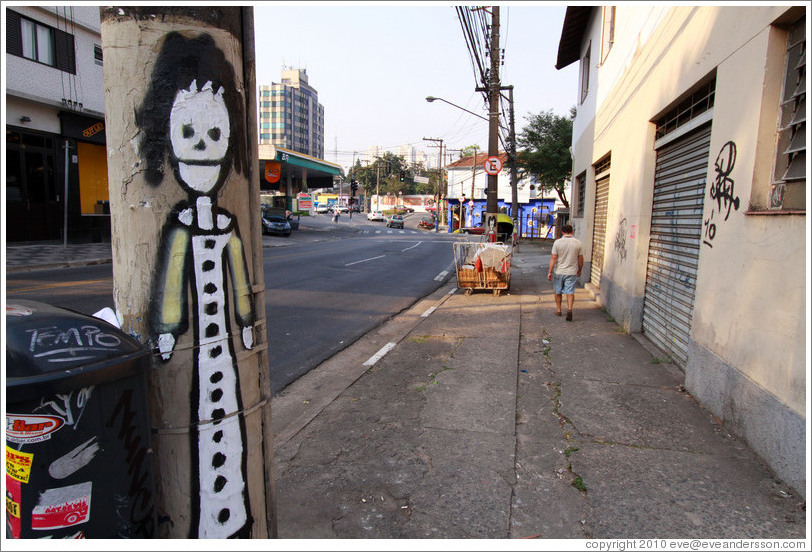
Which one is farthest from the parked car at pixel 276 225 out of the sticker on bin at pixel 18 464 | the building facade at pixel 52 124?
the sticker on bin at pixel 18 464

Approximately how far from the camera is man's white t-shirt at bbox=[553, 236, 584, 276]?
327 inches

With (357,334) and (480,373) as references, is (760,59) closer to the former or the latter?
(480,373)

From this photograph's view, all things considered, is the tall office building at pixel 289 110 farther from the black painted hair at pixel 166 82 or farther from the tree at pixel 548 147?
the black painted hair at pixel 166 82

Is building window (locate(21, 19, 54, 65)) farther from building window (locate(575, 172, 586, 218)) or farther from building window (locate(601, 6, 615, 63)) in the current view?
building window (locate(575, 172, 586, 218))

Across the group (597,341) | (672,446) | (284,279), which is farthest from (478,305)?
(672,446)

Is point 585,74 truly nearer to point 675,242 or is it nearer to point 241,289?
point 675,242

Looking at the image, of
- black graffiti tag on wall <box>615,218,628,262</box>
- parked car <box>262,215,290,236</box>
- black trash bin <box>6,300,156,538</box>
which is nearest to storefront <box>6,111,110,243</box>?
parked car <box>262,215,290,236</box>

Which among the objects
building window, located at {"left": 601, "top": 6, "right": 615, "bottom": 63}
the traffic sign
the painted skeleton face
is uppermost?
building window, located at {"left": 601, "top": 6, "right": 615, "bottom": 63}

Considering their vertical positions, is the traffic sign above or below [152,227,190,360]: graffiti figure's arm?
above

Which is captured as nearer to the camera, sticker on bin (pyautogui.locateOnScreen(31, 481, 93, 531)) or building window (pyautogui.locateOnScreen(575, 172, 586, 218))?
sticker on bin (pyautogui.locateOnScreen(31, 481, 93, 531))

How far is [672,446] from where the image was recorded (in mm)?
3762

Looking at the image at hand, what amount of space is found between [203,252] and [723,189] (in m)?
4.42

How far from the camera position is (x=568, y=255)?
27.3 ft

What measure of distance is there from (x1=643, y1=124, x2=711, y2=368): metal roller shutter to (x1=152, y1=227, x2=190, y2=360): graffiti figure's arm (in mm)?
5194
